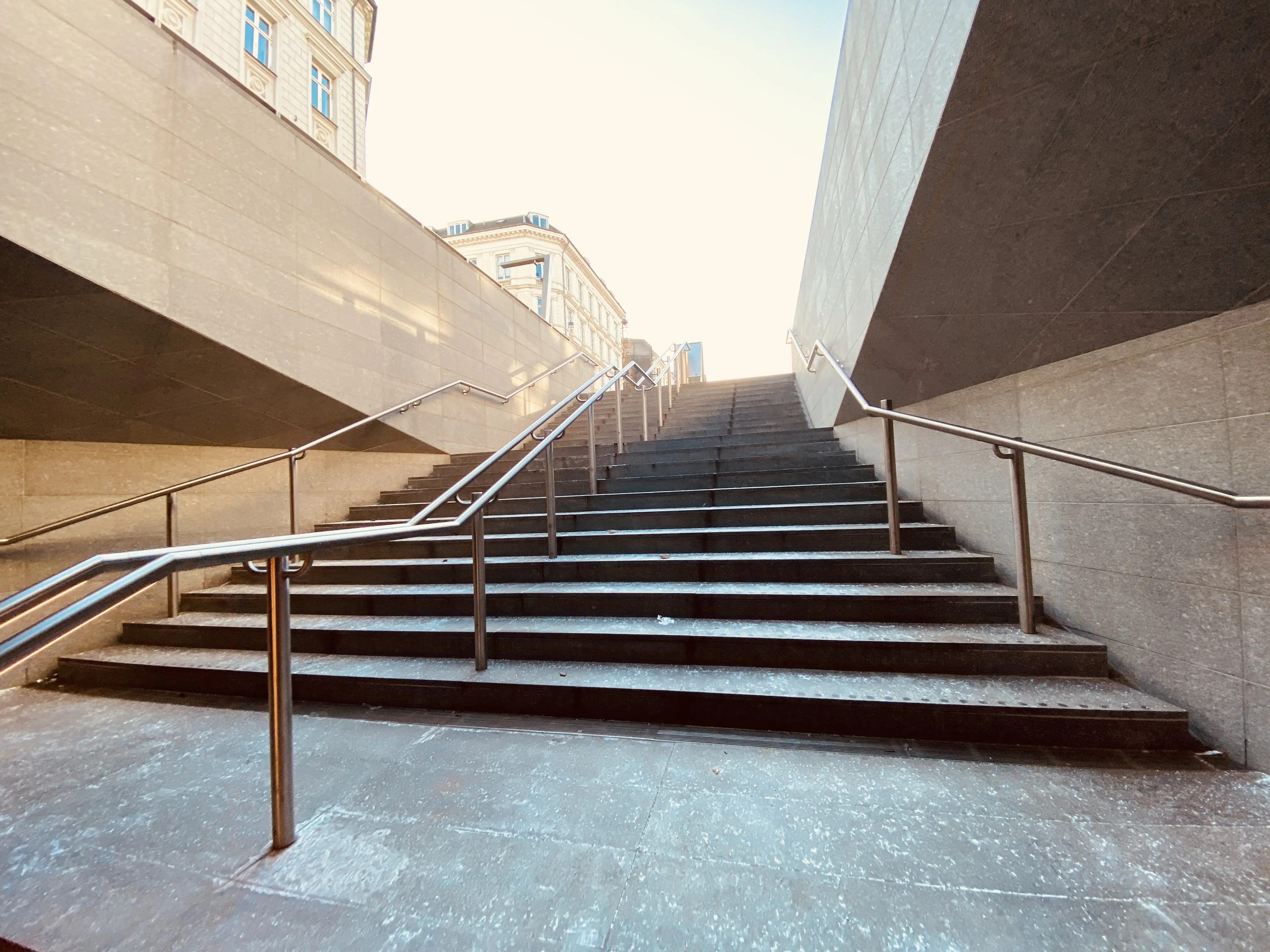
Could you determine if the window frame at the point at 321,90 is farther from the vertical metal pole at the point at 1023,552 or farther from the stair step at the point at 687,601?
the vertical metal pole at the point at 1023,552

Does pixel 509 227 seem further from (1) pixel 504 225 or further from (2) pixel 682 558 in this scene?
(2) pixel 682 558

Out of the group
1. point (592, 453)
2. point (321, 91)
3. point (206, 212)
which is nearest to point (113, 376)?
point (206, 212)

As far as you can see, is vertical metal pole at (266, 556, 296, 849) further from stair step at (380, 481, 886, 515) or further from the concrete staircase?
stair step at (380, 481, 886, 515)

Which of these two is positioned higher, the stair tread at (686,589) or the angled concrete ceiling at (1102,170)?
the angled concrete ceiling at (1102,170)

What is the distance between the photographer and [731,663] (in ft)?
8.02

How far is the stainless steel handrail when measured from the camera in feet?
10.3

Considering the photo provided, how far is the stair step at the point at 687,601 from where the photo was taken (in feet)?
8.38

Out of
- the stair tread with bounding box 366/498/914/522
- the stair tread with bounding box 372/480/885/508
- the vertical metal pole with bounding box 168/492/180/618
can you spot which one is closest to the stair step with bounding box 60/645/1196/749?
the vertical metal pole with bounding box 168/492/180/618

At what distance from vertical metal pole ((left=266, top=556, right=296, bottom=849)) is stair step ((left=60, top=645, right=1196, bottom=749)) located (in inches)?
35.7

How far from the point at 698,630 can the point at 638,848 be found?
121 cm

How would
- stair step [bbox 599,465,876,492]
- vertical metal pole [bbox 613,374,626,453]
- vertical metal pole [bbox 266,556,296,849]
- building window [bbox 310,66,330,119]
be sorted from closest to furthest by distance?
vertical metal pole [bbox 266,556,296,849] → stair step [bbox 599,465,876,492] → vertical metal pole [bbox 613,374,626,453] → building window [bbox 310,66,330,119]

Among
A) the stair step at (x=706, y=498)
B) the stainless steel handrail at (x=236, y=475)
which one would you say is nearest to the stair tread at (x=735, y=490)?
the stair step at (x=706, y=498)

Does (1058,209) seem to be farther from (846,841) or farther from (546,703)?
(546,703)

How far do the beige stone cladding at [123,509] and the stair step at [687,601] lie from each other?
75 cm
